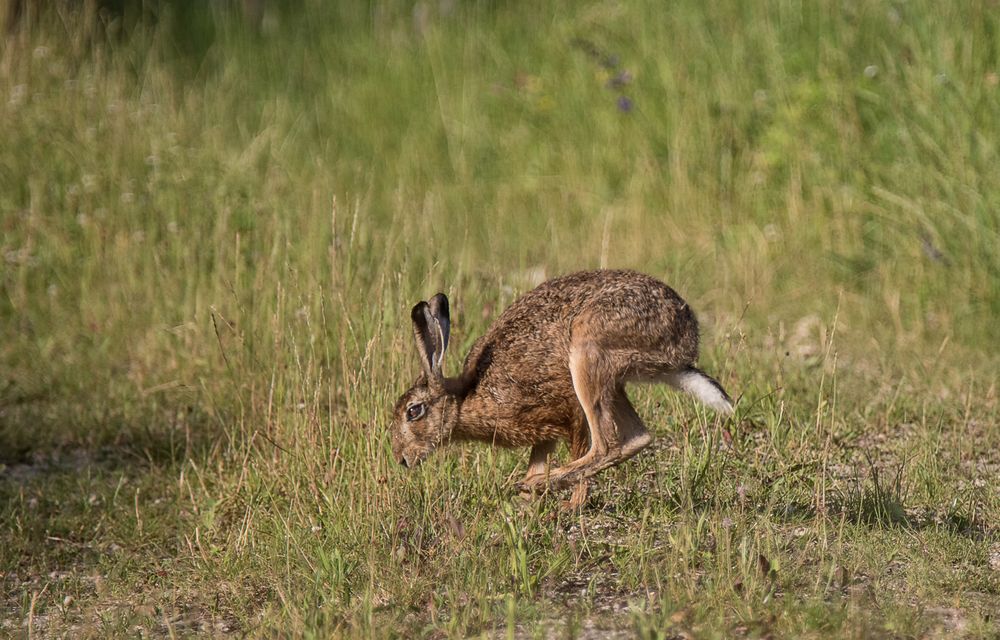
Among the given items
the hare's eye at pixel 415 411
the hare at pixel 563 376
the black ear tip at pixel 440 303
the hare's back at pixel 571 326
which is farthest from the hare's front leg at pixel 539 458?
the black ear tip at pixel 440 303

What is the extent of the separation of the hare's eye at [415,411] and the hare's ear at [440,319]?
18 centimetres

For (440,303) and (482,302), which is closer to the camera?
(440,303)

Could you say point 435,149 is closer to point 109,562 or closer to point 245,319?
point 245,319

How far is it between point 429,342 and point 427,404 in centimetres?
25

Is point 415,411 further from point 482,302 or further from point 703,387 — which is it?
point 482,302

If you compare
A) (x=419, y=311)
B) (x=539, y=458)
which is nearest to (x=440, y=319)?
(x=419, y=311)

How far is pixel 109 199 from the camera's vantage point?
30.1 feet

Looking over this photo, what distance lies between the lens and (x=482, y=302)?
7.10 m

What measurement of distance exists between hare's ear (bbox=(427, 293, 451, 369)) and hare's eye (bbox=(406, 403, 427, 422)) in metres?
0.18

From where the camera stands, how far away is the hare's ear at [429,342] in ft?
17.7

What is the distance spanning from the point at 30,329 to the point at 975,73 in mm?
6005

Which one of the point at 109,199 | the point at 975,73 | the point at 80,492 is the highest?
the point at 975,73

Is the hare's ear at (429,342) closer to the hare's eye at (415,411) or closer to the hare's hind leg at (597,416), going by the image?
the hare's eye at (415,411)

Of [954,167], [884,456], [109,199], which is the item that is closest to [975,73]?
[954,167]
